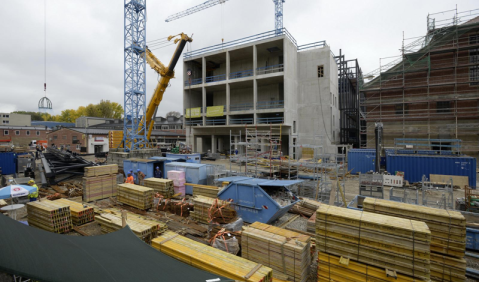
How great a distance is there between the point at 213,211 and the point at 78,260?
5.98 m

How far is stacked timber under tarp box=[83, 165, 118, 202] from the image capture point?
13.5 metres

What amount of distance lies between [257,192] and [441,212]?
20.0 ft

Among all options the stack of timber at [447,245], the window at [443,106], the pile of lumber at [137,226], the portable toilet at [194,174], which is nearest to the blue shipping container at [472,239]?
the stack of timber at [447,245]

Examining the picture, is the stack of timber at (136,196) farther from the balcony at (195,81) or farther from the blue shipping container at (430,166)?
the balcony at (195,81)

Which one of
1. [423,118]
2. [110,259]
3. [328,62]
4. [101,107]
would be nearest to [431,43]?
[423,118]

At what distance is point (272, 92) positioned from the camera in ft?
112

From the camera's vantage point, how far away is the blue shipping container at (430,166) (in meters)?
16.6

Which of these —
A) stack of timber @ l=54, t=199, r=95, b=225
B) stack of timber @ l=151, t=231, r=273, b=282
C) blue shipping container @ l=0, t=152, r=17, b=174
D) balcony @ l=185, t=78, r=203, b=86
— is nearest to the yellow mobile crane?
balcony @ l=185, t=78, r=203, b=86

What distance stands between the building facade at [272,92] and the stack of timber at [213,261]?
2225 centimetres

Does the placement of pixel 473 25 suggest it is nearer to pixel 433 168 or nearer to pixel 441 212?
pixel 433 168

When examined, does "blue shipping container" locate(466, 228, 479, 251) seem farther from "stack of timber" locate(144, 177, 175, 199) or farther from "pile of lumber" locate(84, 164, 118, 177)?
"pile of lumber" locate(84, 164, 118, 177)

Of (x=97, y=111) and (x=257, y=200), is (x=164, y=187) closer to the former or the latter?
(x=257, y=200)

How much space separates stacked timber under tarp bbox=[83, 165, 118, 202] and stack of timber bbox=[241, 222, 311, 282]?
11.0 meters

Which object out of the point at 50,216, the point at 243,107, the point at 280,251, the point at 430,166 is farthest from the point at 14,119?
the point at 430,166
